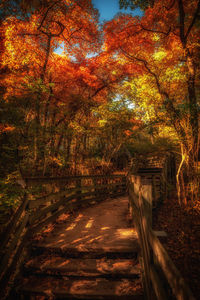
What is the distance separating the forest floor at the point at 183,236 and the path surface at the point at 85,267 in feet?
4.85

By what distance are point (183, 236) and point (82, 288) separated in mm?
4187

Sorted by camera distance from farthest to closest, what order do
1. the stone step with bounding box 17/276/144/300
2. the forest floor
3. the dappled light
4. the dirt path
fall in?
the forest floor, the dirt path, the dappled light, the stone step with bounding box 17/276/144/300

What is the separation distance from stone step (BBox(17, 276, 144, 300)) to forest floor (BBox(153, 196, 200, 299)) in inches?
64.0

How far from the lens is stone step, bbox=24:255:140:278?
3102 millimetres

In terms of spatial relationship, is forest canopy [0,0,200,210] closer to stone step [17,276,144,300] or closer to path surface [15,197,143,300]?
path surface [15,197,143,300]

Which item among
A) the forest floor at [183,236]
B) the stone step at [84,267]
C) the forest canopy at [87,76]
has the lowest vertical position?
the forest floor at [183,236]

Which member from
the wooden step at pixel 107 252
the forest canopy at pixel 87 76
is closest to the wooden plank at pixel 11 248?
the wooden step at pixel 107 252

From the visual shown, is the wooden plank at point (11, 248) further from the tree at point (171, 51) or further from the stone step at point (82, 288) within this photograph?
the tree at point (171, 51)

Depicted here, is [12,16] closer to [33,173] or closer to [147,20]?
[147,20]

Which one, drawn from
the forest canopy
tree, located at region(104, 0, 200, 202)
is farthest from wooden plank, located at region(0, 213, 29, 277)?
tree, located at region(104, 0, 200, 202)

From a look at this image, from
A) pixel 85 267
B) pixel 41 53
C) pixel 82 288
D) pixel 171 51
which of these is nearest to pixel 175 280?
pixel 82 288

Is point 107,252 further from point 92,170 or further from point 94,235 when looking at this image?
point 92,170

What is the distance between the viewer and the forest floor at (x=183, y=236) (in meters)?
3.90

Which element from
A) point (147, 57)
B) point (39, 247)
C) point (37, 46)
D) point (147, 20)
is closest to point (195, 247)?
point (39, 247)
